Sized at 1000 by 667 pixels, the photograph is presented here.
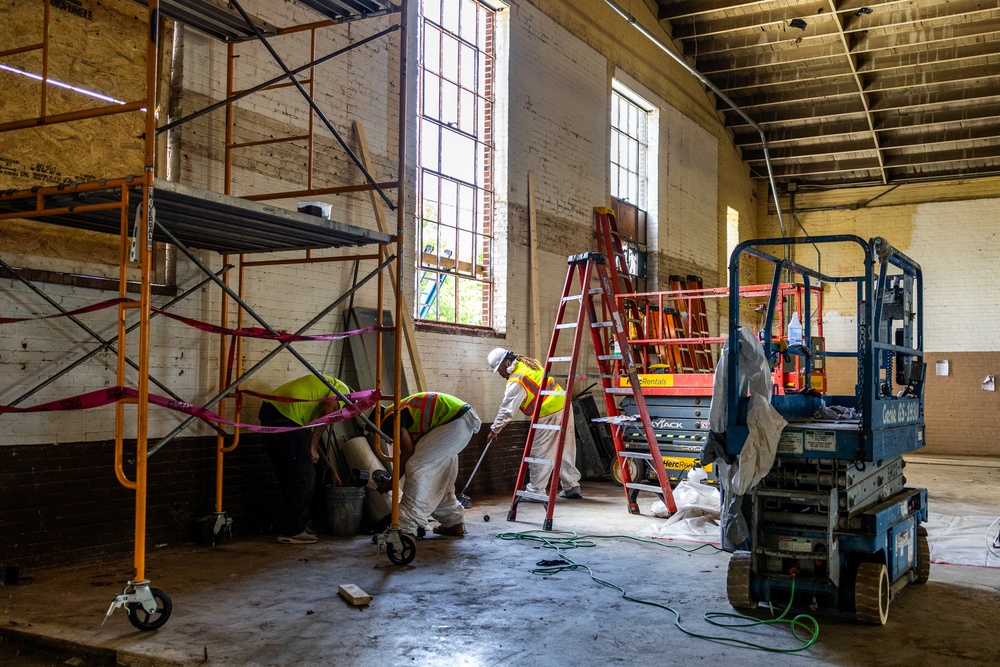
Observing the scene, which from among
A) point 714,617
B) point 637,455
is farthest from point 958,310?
point 714,617

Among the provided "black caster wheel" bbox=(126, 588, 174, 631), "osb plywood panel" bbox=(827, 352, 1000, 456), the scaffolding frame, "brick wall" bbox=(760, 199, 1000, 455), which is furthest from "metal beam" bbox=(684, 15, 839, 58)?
"black caster wheel" bbox=(126, 588, 174, 631)

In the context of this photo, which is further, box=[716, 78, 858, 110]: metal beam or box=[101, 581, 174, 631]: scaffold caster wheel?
box=[716, 78, 858, 110]: metal beam

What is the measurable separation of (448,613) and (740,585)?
1762 mm

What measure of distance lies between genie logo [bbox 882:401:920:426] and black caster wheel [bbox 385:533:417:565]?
3375 millimetres

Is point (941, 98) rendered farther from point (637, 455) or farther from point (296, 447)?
point (296, 447)

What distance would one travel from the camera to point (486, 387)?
A: 11.0m

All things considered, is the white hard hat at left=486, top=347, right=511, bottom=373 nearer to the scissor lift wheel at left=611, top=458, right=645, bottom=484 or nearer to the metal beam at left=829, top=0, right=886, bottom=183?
the scissor lift wheel at left=611, top=458, right=645, bottom=484

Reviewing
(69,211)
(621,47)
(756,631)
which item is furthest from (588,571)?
(621,47)

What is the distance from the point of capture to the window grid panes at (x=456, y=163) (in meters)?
10.4

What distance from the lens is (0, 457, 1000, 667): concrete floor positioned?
4492 mm

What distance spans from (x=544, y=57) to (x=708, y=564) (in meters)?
7.87

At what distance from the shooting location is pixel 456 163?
35.9 feet

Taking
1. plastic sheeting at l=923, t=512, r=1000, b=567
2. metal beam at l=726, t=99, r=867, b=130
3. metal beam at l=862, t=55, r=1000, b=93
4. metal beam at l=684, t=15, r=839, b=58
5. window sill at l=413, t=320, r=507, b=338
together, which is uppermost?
metal beam at l=684, t=15, r=839, b=58

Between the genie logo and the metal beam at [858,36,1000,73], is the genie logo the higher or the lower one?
the lower one
